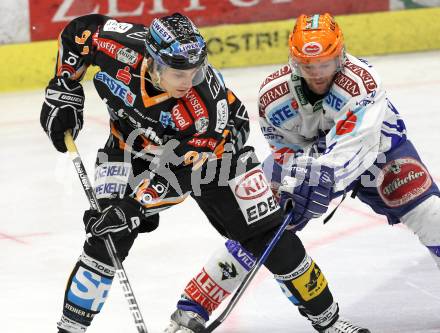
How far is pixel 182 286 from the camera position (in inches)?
170

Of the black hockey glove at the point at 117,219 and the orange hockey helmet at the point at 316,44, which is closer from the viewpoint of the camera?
the black hockey glove at the point at 117,219

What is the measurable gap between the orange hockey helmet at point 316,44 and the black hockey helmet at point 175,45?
0.39 metres

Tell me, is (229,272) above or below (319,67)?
below

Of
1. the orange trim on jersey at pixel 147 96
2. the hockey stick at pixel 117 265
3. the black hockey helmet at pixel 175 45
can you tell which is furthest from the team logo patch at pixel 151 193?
the black hockey helmet at pixel 175 45

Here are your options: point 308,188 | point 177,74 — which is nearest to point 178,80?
point 177,74

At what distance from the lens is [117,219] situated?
3.37 meters

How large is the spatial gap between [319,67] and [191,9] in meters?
3.76

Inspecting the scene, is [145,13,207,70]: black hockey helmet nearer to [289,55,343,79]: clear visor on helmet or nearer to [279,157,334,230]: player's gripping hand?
[289,55,343,79]: clear visor on helmet

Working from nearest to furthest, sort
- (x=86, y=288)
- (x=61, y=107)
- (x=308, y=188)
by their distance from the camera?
(x=86, y=288), (x=308, y=188), (x=61, y=107)

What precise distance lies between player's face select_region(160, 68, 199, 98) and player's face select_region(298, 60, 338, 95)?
0.43m

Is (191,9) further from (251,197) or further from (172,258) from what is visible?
(251,197)

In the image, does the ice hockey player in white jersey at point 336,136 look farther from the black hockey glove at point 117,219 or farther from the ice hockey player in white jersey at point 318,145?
the black hockey glove at point 117,219

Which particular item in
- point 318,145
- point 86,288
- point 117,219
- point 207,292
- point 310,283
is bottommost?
point 207,292

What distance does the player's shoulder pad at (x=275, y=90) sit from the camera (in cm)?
380
